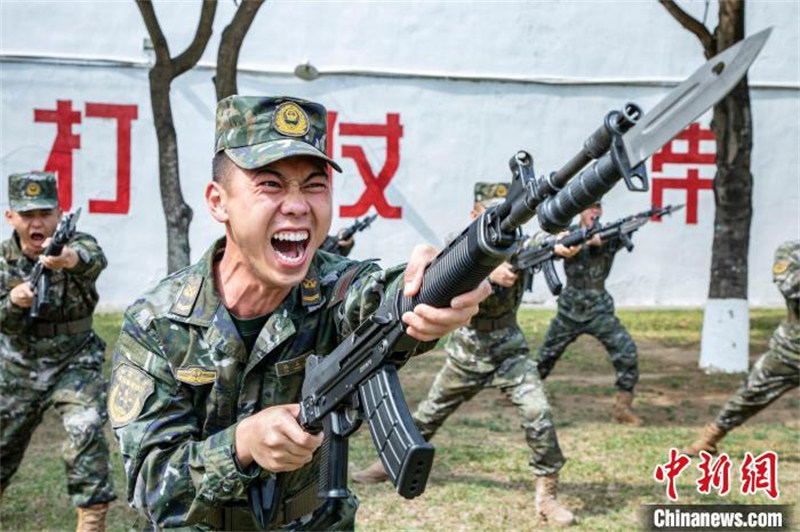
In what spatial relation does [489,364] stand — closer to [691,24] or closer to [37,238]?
[37,238]

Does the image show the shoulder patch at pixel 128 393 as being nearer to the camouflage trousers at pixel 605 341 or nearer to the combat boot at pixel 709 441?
the combat boot at pixel 709 441

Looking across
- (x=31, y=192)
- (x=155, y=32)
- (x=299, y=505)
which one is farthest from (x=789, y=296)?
(x=155, y=32)

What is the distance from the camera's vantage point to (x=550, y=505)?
600 cm

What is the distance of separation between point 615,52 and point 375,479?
987 centimetres

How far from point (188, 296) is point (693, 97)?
1672 mm

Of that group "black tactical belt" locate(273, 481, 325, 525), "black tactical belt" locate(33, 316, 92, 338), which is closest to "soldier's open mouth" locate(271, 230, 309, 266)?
"black tactical belt" locate(273, 481, 325, 525)

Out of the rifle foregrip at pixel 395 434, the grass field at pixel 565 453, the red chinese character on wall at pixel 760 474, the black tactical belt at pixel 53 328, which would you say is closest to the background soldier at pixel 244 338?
the rifle foregrip at pixel 395 434

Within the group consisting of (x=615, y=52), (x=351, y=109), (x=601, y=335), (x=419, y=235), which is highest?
(x=615, y=52)

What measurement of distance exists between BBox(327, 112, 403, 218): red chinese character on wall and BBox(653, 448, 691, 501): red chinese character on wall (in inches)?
296

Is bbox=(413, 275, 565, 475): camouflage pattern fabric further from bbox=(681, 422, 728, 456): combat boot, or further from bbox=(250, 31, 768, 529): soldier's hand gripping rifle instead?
bbox=(250, 31, 768, 529): soldier's hand gripping rifle

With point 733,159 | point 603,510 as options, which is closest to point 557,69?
point 733,159

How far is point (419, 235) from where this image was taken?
14188 millimetres

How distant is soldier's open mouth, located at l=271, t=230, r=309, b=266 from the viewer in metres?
2.57

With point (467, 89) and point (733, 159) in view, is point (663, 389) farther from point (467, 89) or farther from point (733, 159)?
point (467, 89)
